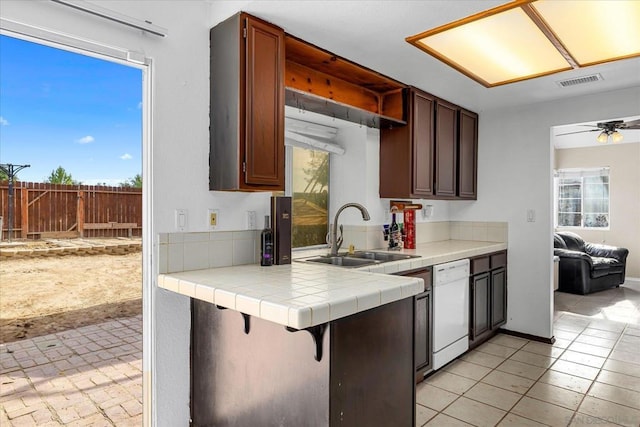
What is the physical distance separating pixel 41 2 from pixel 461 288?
10.4ft

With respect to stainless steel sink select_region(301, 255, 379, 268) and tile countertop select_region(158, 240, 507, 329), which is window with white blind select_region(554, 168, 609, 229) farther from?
→ tile countertop select_region(158, 240, 507, 329)

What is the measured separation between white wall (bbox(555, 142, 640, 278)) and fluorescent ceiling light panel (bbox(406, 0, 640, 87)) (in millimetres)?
5412

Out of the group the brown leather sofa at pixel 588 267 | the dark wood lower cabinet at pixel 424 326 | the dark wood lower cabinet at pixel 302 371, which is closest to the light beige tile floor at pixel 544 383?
the dark wood lower cabinet at pixel 424 326

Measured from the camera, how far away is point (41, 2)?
165 centimetres

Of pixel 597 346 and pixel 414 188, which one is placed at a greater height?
pixel 414 188

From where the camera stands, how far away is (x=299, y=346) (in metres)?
1.60

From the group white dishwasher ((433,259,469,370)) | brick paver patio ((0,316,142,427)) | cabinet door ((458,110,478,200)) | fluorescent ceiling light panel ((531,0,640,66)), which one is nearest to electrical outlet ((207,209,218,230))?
brick paver patio ((0,316,142,427))

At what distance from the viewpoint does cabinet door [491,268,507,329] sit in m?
3.73

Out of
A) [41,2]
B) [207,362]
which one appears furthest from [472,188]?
[41,2]

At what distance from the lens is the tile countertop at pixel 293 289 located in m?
1.41

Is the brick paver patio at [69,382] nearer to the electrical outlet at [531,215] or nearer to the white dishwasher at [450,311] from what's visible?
the white dishwasher at [450,311]

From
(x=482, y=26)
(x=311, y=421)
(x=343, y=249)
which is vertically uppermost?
(x=482, y=26)

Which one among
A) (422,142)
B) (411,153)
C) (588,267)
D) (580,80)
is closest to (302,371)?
(411,153)

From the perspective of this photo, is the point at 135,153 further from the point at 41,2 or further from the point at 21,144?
the point at 41,2
